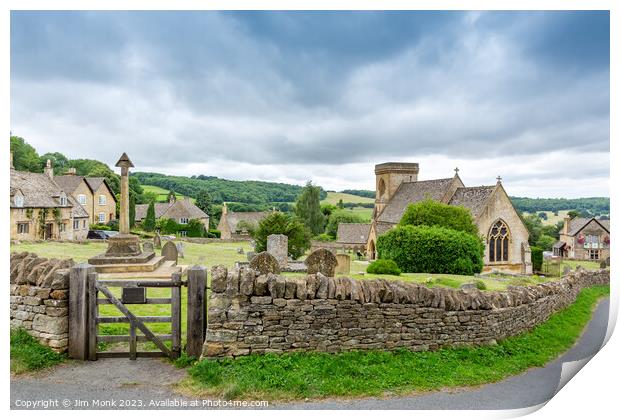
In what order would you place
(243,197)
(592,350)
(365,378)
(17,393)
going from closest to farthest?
(17,393), (365,378), (592,350), (243,197)

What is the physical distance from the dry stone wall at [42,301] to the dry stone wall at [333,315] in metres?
2.24

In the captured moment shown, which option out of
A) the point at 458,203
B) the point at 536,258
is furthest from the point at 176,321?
the point at 458,203

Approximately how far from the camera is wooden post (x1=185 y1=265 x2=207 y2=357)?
5.98 metres

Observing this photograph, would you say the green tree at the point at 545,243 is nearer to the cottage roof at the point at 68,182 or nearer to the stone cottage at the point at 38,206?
the cottage roof at the point at 68,182

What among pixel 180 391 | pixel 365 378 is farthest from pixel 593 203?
pixel 180 391

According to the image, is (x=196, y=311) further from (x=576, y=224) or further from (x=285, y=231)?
(x=285, y=231)

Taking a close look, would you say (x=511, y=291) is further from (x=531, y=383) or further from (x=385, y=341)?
(x=385, y=341)

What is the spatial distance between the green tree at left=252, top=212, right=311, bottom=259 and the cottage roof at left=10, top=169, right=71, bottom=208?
1037cm

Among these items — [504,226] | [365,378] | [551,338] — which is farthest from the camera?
[504,226]

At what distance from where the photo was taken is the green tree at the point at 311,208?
3566 centimetres

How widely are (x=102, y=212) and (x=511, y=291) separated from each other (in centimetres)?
1239

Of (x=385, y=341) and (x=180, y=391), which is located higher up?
(x=385, y=341)

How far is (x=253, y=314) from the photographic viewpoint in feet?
18.7

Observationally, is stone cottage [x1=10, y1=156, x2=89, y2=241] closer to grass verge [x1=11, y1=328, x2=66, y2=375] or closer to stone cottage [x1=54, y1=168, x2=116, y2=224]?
stone cottage [x1=54, y1=168, x2=116, y2=224]
